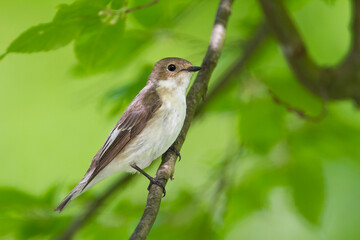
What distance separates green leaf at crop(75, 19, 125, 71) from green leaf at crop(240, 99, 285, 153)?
44.6 inches

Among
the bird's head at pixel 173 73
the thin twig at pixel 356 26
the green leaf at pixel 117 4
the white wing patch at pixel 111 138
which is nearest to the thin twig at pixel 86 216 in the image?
the white wing patch at pixel 111 138

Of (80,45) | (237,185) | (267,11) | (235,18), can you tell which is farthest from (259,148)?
(235,18)

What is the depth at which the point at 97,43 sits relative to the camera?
2.73 meters

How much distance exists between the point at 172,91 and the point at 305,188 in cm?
118

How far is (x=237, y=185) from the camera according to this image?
356 cm

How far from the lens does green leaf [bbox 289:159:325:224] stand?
322cm

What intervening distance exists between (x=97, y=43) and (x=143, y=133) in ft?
2.49

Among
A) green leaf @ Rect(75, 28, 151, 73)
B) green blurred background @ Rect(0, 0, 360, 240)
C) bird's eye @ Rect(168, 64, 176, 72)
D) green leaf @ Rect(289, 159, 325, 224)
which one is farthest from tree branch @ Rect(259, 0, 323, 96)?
green leaf @ Rect(75, 28, 151, 73)

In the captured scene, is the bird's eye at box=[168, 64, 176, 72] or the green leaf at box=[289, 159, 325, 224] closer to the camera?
the green leaf at box=[289, 159, 325, 224]

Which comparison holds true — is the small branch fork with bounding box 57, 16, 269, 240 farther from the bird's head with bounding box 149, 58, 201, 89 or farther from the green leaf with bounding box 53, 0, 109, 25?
the green leaf with bounding box 53, 0, 109, 25

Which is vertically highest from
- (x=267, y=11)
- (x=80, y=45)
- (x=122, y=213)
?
(x=80, y=45)

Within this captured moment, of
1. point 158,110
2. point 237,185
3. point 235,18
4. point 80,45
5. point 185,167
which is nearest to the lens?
point 80,45

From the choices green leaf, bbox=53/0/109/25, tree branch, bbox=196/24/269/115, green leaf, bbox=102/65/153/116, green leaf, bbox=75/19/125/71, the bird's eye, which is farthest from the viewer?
tree branch, bbox=196/24/269/115

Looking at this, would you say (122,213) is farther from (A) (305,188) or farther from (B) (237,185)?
(A) (305,188)
